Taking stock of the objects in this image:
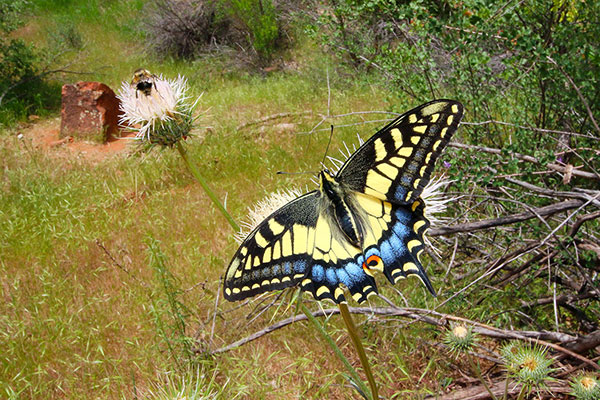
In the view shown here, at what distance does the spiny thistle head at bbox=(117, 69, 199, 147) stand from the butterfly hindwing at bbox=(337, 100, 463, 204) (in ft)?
2.04

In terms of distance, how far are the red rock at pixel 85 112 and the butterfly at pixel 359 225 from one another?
652 cm

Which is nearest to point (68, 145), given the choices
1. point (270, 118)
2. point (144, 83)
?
point (270, 118)

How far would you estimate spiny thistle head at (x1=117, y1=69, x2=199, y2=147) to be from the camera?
1753 millimetres

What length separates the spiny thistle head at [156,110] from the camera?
69.0 inches

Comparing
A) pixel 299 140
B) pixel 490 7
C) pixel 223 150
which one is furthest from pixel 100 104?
pixel 490 7

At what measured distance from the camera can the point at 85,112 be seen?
24.6 ft

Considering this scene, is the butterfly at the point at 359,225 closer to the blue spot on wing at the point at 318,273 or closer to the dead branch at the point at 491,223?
the blue spot on wing at the point at 318,273

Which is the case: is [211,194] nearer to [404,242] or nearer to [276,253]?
[276,253]

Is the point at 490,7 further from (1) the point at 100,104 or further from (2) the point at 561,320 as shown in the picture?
(1) the point at 100,104

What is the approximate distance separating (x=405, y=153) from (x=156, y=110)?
899mm

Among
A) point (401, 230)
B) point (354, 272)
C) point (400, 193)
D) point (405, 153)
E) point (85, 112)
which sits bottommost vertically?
point (85, 112)

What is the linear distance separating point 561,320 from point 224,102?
603 centimetres

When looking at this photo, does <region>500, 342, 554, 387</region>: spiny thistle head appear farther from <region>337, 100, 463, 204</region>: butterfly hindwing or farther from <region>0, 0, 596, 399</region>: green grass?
<region>0, 0, 596, 399</region>: green grass

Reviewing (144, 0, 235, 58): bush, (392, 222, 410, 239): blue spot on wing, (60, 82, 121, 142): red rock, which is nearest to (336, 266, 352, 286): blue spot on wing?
(392, 222, 410, 239): blue spot on wing
